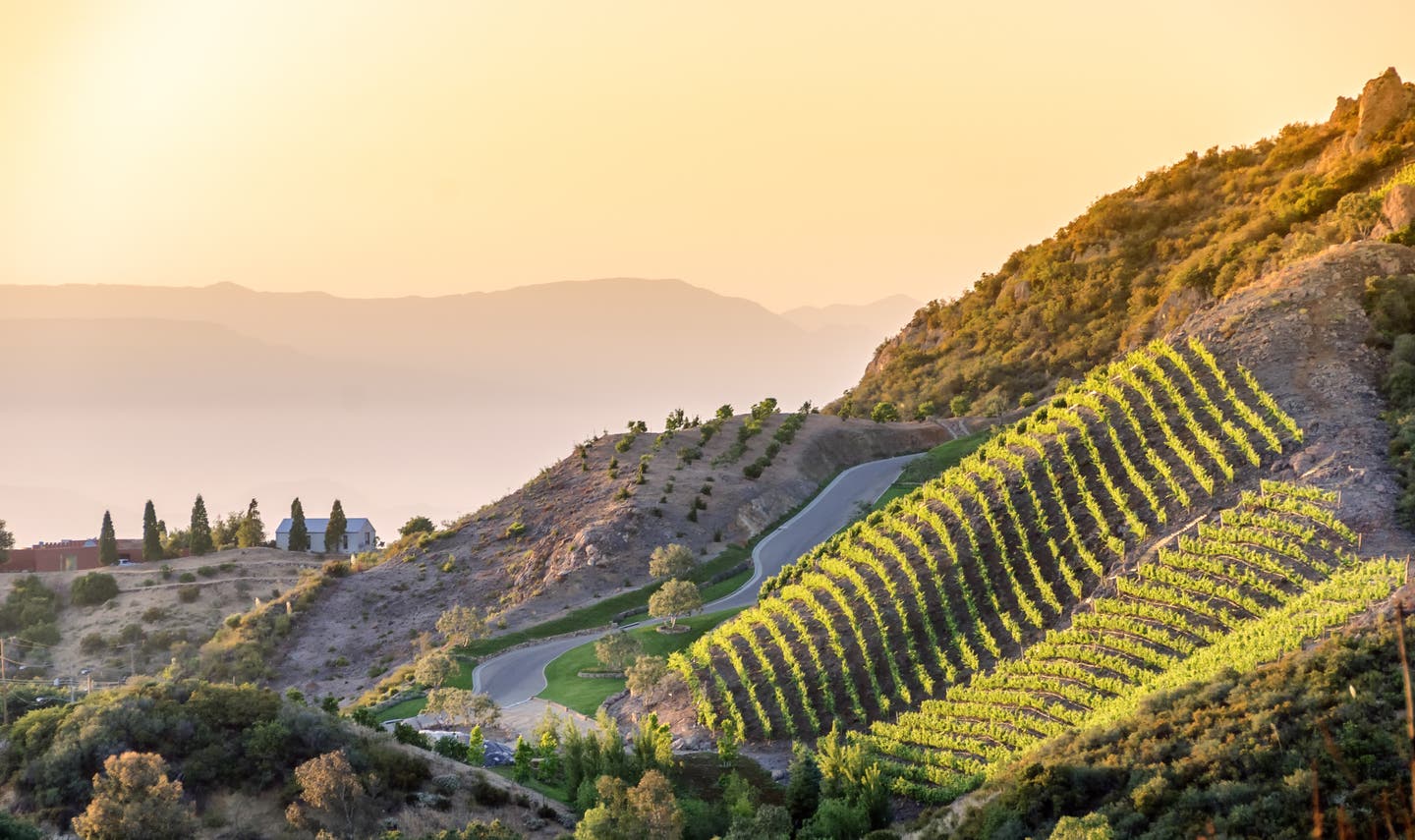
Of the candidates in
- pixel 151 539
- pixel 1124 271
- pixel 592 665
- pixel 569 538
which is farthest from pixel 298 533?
pixel 1124 271

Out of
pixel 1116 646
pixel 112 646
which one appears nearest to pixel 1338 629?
pixel 1116 646

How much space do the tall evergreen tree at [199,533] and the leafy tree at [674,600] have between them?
61.3m

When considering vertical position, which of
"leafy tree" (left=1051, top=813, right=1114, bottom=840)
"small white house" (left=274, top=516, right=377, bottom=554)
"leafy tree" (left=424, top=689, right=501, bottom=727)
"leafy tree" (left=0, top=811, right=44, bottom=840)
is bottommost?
"leafy tree" (left=1051, top=813, right=1114, bottom=840)

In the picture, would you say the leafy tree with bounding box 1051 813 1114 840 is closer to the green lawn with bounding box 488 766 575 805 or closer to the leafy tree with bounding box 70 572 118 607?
the green lawn with bounding box 488 766 575 805

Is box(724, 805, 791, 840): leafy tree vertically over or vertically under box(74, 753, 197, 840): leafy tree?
under

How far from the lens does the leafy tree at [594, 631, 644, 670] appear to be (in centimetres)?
4603

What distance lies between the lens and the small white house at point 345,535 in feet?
344

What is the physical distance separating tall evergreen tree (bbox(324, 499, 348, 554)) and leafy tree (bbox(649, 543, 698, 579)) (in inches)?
2055

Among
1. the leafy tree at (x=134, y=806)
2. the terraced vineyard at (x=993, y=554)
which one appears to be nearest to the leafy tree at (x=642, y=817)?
the terraced vineyard at (x=993, y=554)

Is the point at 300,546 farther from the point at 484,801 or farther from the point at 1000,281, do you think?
the point at 484,801

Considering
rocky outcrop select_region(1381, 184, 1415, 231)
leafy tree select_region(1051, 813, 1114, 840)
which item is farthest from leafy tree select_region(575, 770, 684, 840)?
rocky outcrop select_region(1381, 184, 1415, 231)

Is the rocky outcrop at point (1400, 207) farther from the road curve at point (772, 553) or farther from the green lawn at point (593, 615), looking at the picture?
the green lawn at point (593, 615)

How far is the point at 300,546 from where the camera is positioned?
10350 cm

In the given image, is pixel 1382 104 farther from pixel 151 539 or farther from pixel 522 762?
pixel 151 539
